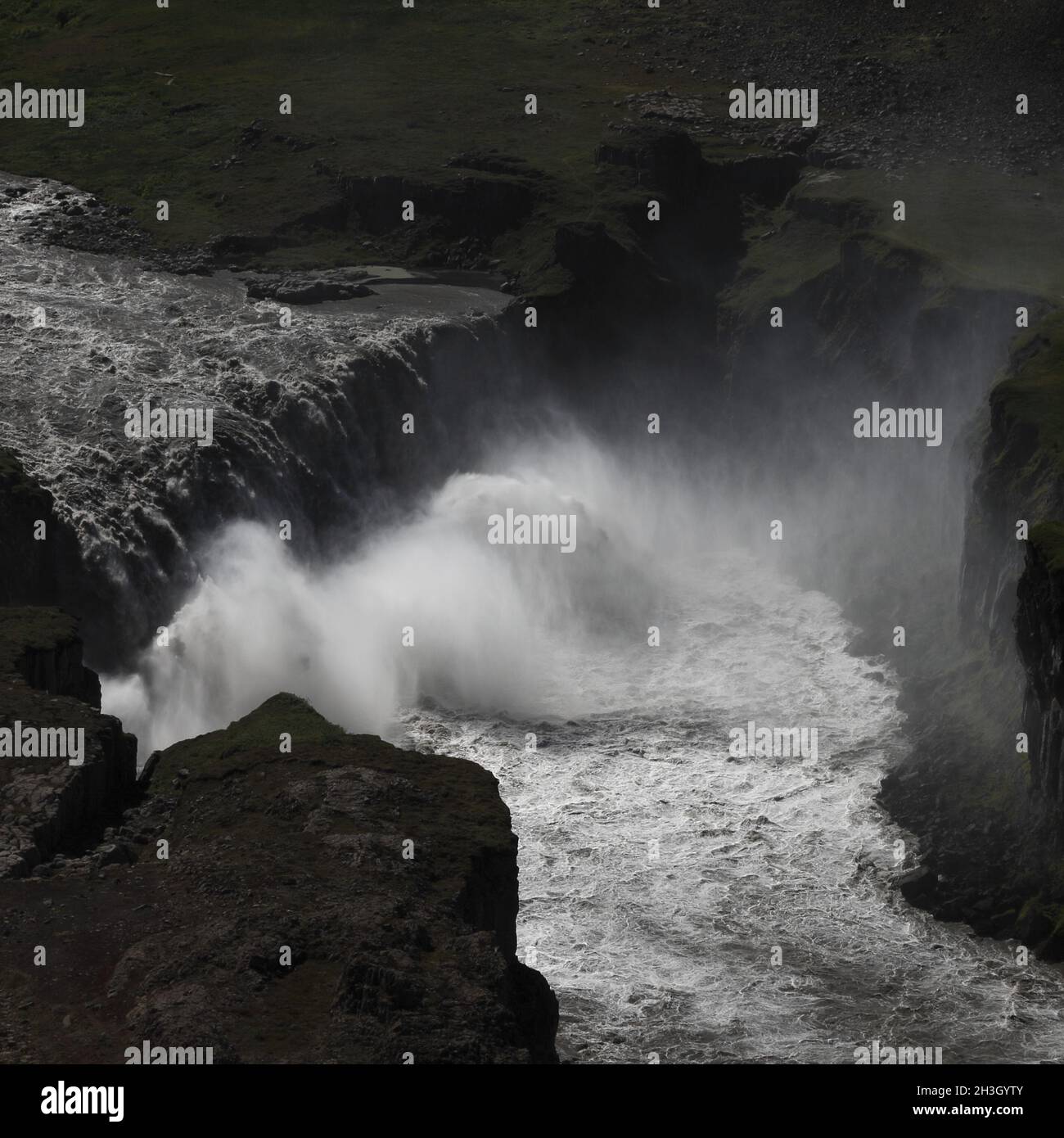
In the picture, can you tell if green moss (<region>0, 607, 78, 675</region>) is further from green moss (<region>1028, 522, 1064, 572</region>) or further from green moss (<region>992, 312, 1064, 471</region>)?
green moss (<region>992, 312, 1064, 471</region>)

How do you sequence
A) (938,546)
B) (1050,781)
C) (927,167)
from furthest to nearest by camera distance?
(927,167)
(938,546)
(1050,781)

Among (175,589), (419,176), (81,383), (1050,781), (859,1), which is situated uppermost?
(859,1)

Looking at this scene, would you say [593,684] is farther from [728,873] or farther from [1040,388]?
[1040,388]

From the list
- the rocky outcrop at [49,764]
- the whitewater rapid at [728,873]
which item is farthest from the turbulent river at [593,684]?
the rocky outcrop at [49,764]

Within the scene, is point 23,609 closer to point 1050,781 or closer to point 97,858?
point 97,858

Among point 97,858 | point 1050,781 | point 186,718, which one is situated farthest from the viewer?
point 186,718

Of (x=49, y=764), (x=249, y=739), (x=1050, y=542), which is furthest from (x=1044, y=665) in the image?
(x=49, y=764)

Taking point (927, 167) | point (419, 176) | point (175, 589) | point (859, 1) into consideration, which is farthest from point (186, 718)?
point (859, 1)
